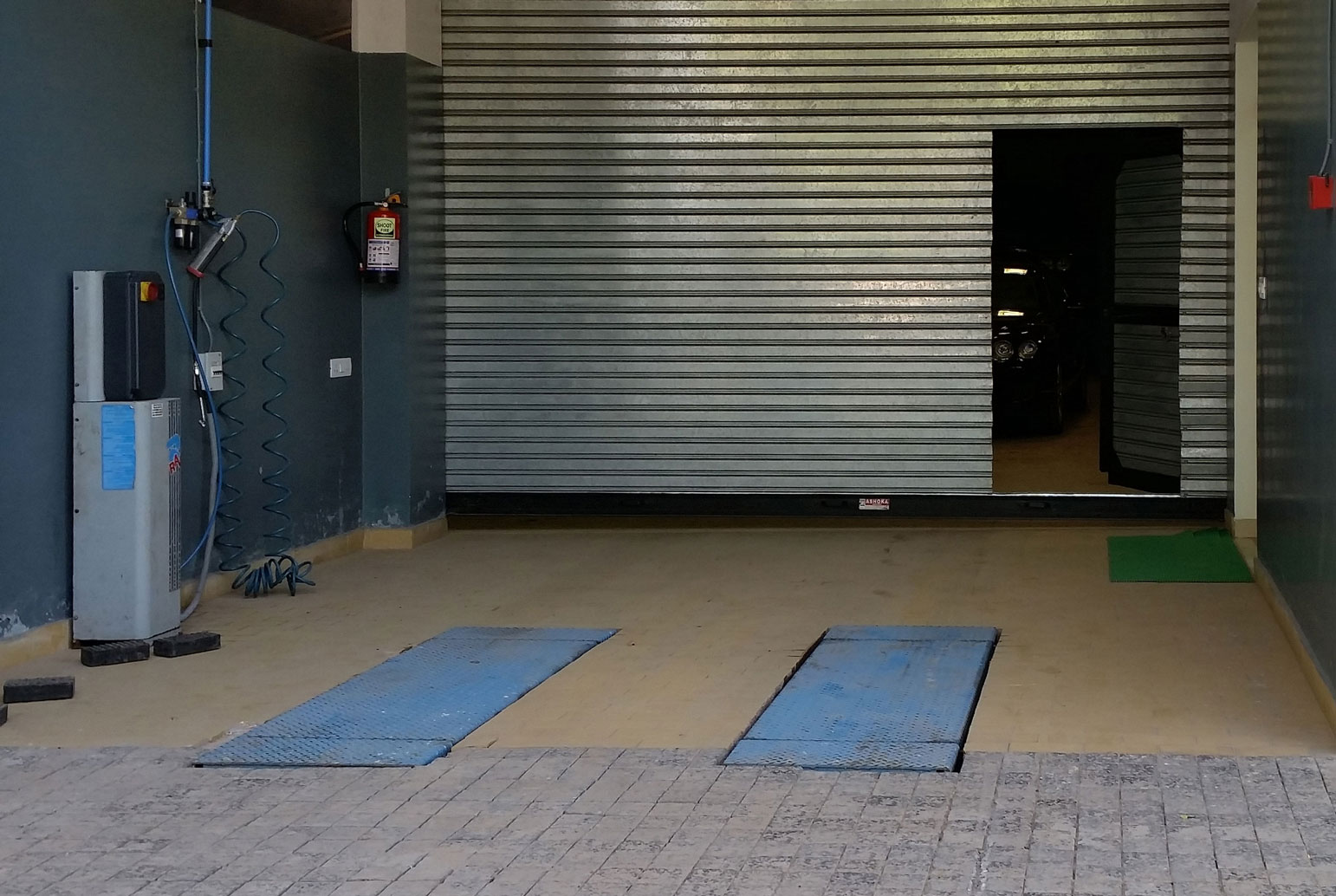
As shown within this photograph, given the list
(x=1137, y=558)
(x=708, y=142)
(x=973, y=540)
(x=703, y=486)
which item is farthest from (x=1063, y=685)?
(x=708, y=142)

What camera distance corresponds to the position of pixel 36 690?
19.6 feet

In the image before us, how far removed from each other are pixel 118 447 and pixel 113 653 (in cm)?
85

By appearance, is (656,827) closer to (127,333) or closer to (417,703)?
(417,703)

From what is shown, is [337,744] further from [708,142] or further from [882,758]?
[708,142]

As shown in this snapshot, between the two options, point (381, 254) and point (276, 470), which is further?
point (381, 254)

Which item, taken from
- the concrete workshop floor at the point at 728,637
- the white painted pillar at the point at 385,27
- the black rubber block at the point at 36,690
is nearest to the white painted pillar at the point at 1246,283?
the concrete workshop floor at the point at 728,637

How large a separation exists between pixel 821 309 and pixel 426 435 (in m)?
2.58

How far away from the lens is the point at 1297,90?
6.45 meters

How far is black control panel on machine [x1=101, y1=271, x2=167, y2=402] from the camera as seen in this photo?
680 cm

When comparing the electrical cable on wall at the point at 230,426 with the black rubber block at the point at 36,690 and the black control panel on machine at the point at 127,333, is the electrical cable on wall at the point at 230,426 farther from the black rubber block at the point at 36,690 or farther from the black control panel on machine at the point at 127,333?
the black rubber block at the point at 36,690

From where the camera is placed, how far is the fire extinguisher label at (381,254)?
9.42m

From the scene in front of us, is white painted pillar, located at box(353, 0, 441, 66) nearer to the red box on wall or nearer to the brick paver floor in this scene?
the brick paver floor

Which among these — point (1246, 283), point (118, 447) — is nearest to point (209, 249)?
point (118, 447)

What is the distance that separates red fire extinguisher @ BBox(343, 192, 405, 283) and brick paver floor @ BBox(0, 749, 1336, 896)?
185 inches
